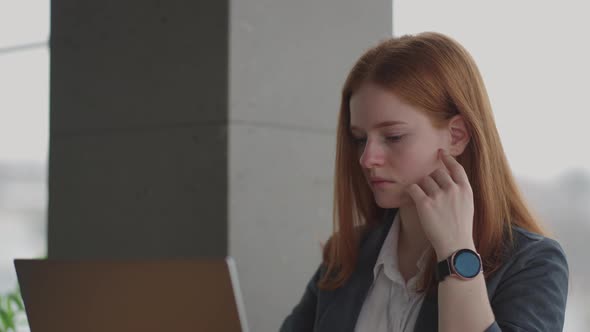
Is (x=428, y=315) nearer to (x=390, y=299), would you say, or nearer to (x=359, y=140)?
(x=390, y=299)

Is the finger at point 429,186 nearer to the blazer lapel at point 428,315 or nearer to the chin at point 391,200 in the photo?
the chin at point 391,200

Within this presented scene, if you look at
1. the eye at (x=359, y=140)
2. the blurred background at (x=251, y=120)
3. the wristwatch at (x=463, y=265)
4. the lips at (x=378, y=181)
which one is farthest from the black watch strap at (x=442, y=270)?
the blurred background at (x=251, y=120)

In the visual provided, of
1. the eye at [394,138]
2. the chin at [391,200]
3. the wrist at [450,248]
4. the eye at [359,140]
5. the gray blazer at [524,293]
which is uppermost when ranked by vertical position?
the eye at [394,138]

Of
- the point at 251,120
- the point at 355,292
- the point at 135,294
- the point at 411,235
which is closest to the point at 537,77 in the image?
the point at 251,120

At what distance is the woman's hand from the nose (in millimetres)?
84

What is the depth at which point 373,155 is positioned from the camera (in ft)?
6.03

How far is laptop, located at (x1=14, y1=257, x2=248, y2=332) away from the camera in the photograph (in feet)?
4.71

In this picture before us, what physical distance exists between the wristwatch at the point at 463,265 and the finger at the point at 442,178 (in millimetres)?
143

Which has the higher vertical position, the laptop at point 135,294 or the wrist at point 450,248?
the wrist at point 450,248

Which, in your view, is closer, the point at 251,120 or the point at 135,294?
the point at 135,294

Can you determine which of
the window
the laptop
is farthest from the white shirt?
the window

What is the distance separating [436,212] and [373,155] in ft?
0.59

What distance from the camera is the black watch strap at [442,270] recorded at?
170 cm

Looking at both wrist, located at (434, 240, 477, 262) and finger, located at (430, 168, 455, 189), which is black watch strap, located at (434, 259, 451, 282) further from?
finger, located at (430, 168, 455, 189)
